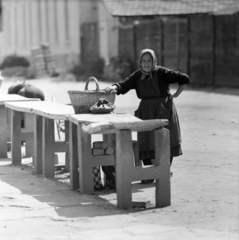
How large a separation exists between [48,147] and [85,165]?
1370mm

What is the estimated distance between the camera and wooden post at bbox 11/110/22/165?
32.2 ft

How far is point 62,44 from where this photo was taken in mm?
34625

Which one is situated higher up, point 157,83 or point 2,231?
point 157,83

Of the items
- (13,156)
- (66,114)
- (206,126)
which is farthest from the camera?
(206,126)

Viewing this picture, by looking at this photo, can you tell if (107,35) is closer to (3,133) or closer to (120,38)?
(120,38)

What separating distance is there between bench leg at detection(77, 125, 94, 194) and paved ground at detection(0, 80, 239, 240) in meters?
0.13

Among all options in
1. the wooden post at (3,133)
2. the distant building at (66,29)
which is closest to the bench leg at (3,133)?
the wooden post at (3,133)

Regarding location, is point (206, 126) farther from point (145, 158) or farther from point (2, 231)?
point (2, 231)

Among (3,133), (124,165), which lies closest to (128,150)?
(124,165)

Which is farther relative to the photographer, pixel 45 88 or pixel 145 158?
A: pixel 45 88

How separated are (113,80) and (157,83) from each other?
18.9 m

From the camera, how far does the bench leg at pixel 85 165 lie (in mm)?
7473

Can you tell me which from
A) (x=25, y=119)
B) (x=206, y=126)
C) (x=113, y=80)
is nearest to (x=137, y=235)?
(x=25, y=119)

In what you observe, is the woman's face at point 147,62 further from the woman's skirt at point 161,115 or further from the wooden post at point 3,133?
the wooden post at point 3,133
